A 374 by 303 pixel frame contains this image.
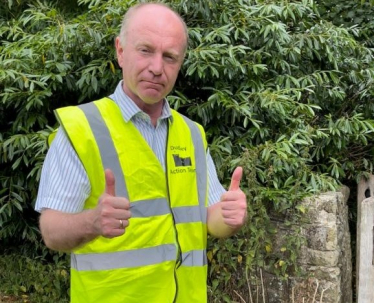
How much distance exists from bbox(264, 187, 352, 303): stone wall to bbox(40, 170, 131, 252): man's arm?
286 cm

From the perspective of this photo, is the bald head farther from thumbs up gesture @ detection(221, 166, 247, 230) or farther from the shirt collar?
thumbs up gesture @ detection(221, 166, 247, 230)

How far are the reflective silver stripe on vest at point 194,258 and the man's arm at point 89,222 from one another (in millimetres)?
479

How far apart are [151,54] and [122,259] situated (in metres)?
0.73

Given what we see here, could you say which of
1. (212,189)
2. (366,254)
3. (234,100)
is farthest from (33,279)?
(212,189)

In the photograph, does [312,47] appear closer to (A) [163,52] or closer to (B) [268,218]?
(B) [268,218]

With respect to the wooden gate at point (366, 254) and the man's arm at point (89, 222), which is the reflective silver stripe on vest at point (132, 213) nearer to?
the man's arm at point (89, 222)

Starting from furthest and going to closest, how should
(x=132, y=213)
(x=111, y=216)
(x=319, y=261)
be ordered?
(x=319, y=261) → (x=132, y=213) → (x=111, y=216)

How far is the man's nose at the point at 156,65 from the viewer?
84.8 inches

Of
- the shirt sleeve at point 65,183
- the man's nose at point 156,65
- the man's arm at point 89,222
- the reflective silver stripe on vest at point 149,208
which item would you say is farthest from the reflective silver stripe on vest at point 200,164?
the man's arm at point 89,222

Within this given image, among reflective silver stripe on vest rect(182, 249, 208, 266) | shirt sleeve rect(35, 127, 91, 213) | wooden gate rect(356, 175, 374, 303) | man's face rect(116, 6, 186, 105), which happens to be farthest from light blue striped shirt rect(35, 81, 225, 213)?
wooden gate rect(356, 175, 374, 303)

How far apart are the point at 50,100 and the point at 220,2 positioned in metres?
1.64

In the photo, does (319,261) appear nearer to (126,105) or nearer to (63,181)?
(126,105)

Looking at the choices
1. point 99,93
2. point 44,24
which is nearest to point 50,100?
point 99,93

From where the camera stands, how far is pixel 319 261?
14.6 ft
